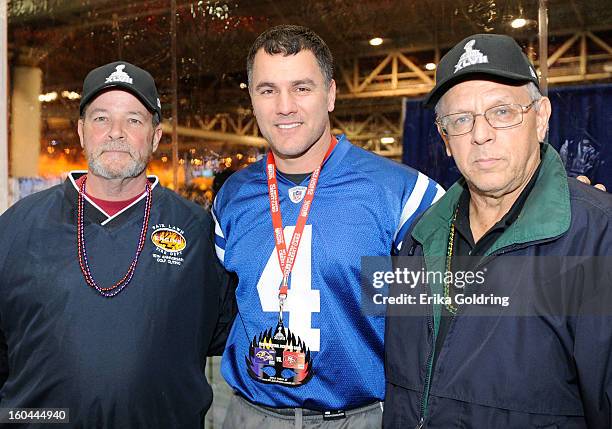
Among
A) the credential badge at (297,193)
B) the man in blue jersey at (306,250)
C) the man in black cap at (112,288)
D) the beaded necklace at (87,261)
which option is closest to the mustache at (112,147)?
the man in black cap at (112,288)

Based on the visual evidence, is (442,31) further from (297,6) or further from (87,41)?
(87,41)

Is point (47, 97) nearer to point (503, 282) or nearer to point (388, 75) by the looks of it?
point (388, 75)

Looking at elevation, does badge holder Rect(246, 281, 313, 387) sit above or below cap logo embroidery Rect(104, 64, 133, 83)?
below

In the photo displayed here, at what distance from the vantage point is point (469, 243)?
1373mm

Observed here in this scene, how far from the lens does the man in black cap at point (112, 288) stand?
163cm

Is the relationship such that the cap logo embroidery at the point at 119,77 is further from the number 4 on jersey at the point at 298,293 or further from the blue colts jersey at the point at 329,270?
the number 4 on jersey at the point at 298,293

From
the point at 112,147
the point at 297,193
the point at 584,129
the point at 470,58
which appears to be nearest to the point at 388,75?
the point at 584,129

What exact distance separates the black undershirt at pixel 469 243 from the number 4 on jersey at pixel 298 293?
1.32 feet

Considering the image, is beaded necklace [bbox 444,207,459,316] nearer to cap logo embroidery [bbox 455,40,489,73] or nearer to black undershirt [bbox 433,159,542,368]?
black undershirt [bbox 433,159,542,368]

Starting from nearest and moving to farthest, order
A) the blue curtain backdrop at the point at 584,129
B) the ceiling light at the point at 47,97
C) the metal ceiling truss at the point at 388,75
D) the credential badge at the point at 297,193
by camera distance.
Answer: the credential badge at the point at 297,193 < the blue curtain backdrop at the point at 584,129 < the metal ceiling truss at the point at 388,75 < the ceiling light at the point at 47,97

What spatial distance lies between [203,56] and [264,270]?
2525mm

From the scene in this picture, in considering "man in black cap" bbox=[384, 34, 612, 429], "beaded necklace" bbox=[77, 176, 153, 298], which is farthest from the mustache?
"man in black cap" bbox=[384, 34, 612, 429]

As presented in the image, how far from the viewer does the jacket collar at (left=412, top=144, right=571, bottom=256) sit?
1.17 m

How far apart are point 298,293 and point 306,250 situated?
0.12 metres
